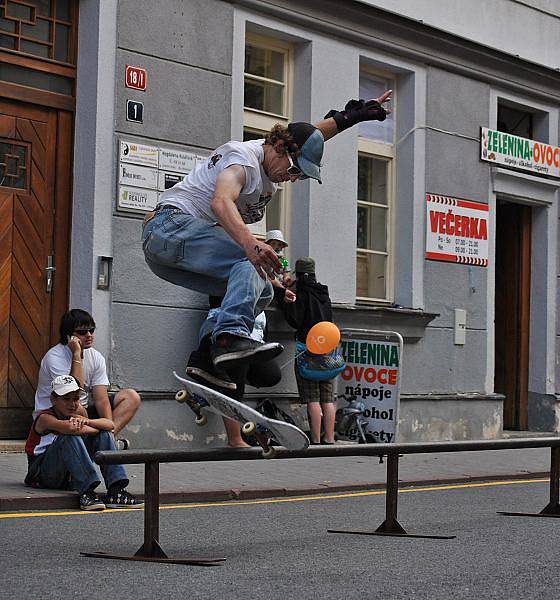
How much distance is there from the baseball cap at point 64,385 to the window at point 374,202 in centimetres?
677

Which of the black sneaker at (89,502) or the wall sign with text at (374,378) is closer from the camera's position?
the black sneaker at (89,502)

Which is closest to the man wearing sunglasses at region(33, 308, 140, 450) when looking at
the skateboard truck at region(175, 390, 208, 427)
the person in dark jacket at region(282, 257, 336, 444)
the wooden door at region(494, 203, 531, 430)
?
the skateboard truck at region(175, 390, 208, 427)

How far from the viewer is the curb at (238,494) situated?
8320 mm

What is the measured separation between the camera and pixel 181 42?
12.8 metres

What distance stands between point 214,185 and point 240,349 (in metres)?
0.88

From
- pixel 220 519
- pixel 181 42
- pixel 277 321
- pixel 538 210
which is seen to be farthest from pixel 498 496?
pixel 538 210

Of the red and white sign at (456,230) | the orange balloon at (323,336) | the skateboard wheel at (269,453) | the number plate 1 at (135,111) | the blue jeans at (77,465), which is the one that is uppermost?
→ the number plate 1 at (135,111)

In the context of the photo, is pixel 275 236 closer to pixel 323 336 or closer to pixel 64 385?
pixel 323 336

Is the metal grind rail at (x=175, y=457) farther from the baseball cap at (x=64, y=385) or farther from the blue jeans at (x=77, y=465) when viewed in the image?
the baseball cap at (x=64, y=385)

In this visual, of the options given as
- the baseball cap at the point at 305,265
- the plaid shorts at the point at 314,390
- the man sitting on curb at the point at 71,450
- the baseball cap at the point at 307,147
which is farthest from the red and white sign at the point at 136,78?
the baseball cap at the point at 307,147

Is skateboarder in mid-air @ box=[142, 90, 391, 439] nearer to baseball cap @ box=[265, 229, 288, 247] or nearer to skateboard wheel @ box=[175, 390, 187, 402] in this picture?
skateboard wheel @ box=[175, 390, 187, 402]

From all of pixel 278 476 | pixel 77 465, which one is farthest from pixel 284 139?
pixel 278 476

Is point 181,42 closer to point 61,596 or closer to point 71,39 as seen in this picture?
point 71,39

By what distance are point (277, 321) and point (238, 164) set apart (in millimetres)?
7566
